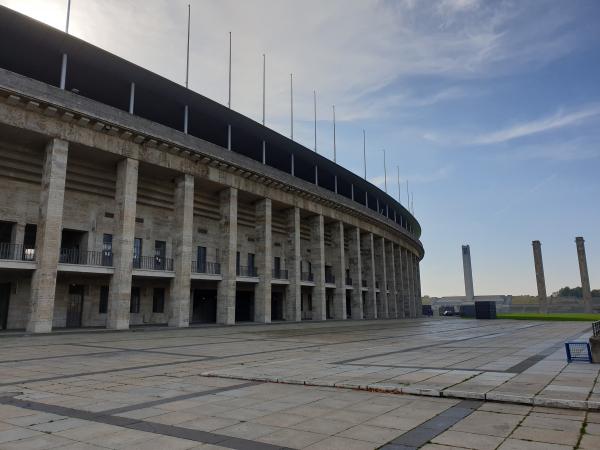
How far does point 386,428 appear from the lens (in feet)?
19.0

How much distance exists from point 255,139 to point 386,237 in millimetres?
27855

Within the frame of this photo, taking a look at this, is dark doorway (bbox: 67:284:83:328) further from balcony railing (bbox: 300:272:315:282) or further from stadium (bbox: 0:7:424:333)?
balcony railing (bbox: 300:272:315:282)

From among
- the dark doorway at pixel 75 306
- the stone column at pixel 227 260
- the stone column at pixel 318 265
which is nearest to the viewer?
the dark doorway at pixel 75 306

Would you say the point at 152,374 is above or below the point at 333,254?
below

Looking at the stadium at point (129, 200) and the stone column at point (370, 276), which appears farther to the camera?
the stone column at point (370, 276)

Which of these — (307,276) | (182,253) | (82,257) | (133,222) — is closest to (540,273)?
(307,276)

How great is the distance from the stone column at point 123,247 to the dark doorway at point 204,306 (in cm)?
1072

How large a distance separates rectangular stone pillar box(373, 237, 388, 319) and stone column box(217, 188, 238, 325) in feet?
96.2

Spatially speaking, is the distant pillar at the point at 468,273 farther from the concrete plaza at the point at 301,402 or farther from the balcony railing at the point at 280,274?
the concrete plaza at the point at 301,402

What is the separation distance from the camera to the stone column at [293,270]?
1542 inches

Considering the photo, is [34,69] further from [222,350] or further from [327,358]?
[327,358]

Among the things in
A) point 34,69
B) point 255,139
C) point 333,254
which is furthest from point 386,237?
point 34,69

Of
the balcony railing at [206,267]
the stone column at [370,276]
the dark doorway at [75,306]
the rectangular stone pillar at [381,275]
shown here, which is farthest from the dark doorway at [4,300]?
the rectangular stone pillar at [381,275]

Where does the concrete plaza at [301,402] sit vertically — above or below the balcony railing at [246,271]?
below
